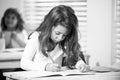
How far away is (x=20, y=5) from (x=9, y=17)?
0.41 meters

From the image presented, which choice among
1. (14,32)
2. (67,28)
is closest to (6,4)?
(14,32)

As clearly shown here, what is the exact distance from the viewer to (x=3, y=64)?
11.4ft

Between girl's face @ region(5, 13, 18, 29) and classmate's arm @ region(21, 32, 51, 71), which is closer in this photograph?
classmate's arm @ region(21, 32, 51, 71)

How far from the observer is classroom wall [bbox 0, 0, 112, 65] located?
15.7 ft

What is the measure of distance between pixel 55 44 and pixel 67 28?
22 centimetres

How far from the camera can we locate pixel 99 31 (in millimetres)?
4816

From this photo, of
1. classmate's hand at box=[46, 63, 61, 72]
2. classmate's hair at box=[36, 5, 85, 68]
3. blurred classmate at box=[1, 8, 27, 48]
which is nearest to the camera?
classmate's hand at box=[46, 63, 61, 72]

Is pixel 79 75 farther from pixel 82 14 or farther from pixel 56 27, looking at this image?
pixel 82 14

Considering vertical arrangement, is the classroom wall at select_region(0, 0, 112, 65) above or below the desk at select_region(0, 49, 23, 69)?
above

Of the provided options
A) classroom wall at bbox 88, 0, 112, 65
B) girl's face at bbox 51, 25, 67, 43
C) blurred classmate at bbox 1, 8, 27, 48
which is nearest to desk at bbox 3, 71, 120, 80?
girl's face at bbox 51, 25, 67, 43

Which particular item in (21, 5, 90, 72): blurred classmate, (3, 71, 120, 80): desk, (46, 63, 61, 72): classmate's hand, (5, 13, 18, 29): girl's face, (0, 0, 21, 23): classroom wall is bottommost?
(3, 71, 120, 80): desk

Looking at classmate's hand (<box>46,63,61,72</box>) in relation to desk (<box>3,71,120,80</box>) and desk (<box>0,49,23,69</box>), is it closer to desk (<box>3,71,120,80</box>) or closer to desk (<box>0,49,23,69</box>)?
desk (<box>3,71,120,80</box>)

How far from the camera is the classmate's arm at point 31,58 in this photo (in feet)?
7.06

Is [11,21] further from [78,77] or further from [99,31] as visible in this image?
[78,77]
